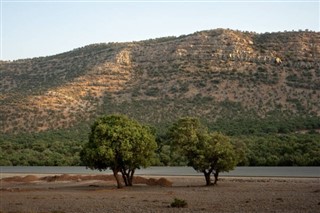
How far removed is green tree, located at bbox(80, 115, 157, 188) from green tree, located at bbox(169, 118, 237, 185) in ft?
8.93

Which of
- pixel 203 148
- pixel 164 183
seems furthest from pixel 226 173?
pixel 203 148

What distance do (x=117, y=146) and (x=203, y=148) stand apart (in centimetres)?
730

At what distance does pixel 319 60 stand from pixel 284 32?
1856cm

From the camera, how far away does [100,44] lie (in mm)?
148750

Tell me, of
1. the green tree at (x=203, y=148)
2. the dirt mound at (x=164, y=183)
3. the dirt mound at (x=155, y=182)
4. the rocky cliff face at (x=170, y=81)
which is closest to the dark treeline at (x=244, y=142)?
the rocky cliff face at (x=170, y=81)

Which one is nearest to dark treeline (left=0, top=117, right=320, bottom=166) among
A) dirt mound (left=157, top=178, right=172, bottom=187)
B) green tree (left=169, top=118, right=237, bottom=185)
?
dirt mound (left=157, top=178, right=172, bottom=187)

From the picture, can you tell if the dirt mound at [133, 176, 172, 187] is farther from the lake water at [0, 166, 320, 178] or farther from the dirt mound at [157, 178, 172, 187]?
the lake water at [0, 166, 320, 178]

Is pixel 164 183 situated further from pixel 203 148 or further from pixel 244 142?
pixel 244 142

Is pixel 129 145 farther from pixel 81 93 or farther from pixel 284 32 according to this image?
pixel 284 32

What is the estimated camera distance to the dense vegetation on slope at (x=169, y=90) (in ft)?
296

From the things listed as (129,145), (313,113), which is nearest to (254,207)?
(129,145)

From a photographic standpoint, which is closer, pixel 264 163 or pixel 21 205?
pixel 21 205

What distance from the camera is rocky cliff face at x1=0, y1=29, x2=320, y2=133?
100812 mm

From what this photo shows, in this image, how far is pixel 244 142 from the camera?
7438cm
